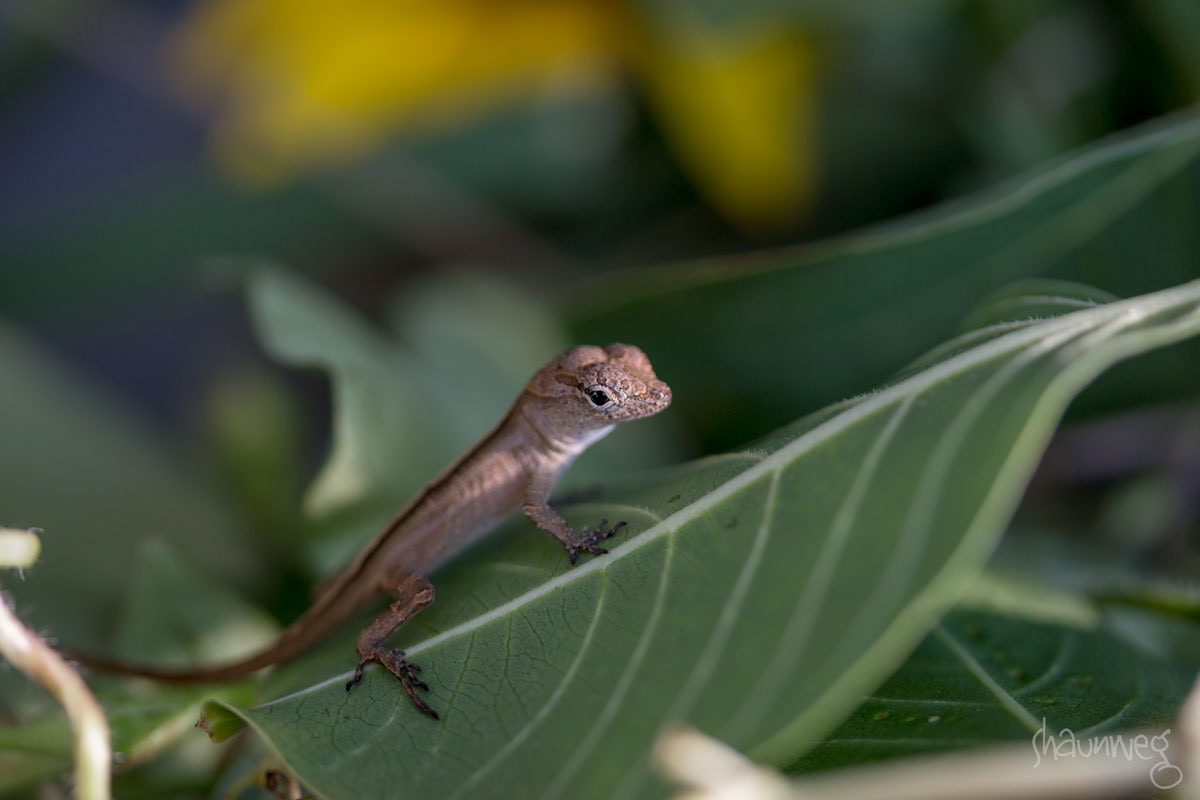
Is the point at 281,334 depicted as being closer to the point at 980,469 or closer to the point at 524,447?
the point at 524,447

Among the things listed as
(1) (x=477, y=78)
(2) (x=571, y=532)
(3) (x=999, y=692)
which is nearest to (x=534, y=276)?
(1) (x=477, y=78)

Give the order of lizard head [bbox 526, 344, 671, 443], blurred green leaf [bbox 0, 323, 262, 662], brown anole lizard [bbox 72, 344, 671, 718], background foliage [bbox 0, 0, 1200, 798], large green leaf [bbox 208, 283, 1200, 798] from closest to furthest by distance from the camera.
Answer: large green leaf [bbox 208, 283, 1200, 798] → background foliage [bbox 0, 0, 1200, 798] → brown anole lizard [bbox 72, 344, 671, 718] → lizard head [bbox 526, 344, 671, 443] → blurred green leaf [bbox 0, 323, 262, 662]

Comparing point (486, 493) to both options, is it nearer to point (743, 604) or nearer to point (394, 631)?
point (394, 631)

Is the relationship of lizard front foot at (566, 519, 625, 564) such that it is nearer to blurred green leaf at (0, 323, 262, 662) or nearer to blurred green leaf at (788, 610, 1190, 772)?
blurred green leaf at (788, 610, 1190, 772)

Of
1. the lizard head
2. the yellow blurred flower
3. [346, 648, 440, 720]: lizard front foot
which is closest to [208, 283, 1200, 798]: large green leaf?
[346, 648, 440, 720]: lizard front foot

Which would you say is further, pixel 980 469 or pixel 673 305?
pixel 673 305

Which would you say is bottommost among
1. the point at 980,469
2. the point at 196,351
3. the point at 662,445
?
the point at 196,351

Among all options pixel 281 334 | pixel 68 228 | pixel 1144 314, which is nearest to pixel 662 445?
pixel 281 334

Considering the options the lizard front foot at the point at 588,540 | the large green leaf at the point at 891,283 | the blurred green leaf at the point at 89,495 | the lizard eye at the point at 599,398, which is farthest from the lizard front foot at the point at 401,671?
Answer: the blurred green leaf at the point at 89,495
